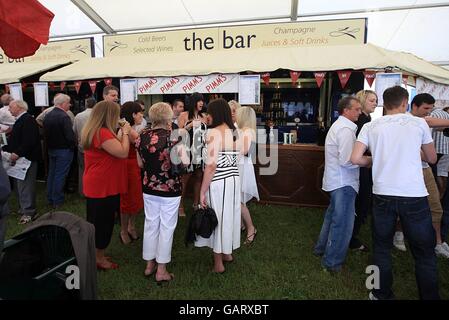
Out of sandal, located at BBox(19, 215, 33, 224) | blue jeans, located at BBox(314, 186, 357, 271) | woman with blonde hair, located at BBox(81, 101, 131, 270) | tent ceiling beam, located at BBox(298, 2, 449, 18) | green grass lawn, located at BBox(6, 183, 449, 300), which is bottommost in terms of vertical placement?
green grass lawn, located at BBox(6, 183, 449, 300)

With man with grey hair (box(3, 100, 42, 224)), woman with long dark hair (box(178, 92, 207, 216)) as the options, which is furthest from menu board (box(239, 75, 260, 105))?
man with grey hair (box(3, 100, 42, 224))

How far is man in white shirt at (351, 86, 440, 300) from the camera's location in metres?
2.23

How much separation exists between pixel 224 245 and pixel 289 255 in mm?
898

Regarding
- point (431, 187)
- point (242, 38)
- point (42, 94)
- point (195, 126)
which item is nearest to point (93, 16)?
point (42, 94)

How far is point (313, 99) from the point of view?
28.5ft

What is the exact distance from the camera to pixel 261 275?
3.01 meters

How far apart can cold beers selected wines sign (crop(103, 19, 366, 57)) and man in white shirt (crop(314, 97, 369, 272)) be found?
465 centimetres

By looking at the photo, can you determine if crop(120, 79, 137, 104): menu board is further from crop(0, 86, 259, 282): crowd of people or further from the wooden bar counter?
crop(0, 86, 259, 282): crowd of people

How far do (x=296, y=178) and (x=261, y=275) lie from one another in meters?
2.26

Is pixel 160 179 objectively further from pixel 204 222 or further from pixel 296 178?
pixel 296 178

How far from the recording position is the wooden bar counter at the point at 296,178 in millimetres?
4875

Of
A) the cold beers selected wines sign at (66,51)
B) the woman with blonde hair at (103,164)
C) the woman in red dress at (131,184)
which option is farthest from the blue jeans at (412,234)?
the cold beers selected wines sign at (66,51)

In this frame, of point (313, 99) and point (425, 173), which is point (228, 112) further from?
point (313, 99)

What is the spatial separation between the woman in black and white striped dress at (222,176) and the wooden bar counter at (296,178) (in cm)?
221
